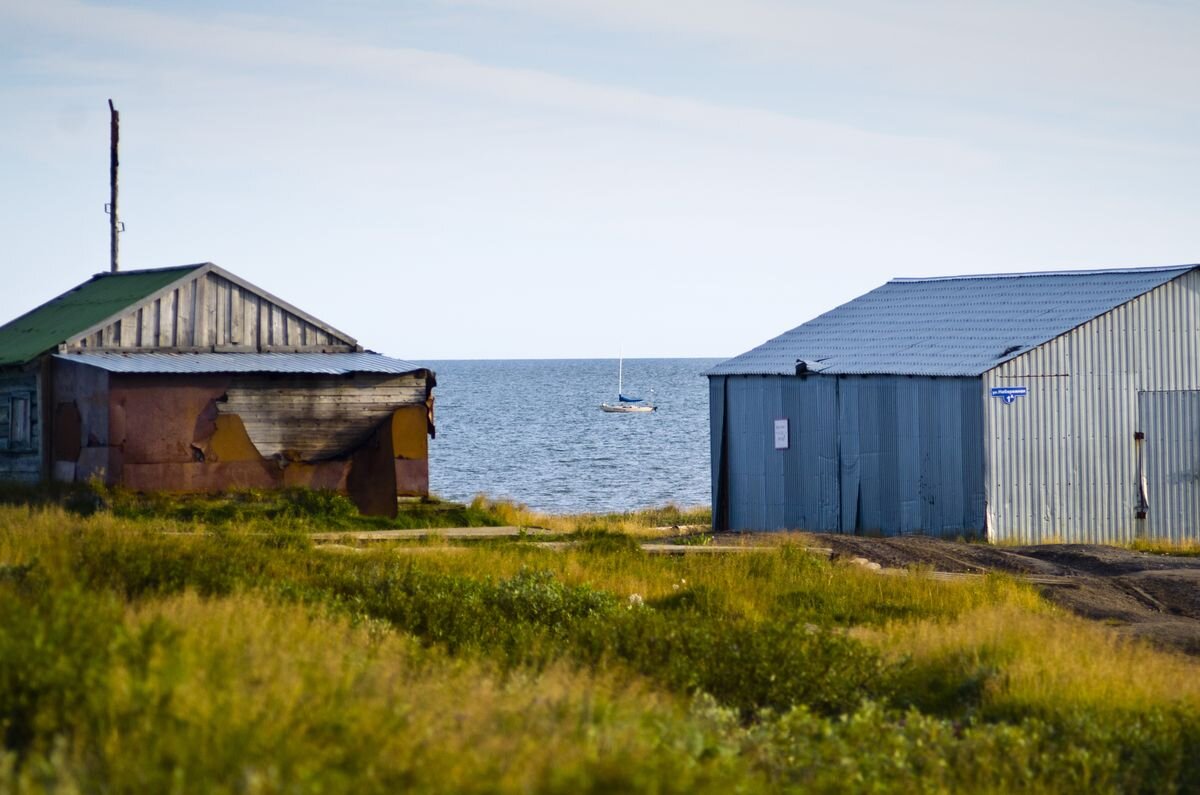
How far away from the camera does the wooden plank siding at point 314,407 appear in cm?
2242

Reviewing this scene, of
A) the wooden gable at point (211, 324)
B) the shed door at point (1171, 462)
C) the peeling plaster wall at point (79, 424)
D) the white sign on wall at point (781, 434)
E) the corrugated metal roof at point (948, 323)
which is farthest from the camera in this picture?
the white sign on wall at point (781, 434)

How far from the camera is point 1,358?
24109 mm

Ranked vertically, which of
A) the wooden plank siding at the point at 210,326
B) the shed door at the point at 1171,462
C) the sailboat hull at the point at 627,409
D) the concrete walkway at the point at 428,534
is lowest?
the concrete walkway at the point at 428,534

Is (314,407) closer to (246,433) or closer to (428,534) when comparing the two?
(246,433)

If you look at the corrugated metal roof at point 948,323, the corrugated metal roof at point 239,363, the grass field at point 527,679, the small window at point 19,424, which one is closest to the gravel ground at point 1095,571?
the grass field at point 527,679

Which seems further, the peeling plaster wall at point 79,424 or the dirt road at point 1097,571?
the peeling plaster wall at point 79,424

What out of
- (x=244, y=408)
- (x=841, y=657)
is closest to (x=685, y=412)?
(x=244, y=408)

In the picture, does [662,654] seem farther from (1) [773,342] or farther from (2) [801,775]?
(1) [773,342]

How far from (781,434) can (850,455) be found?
165cm

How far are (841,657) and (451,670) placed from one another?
3518 mm

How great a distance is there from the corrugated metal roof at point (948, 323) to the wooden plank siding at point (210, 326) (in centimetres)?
837

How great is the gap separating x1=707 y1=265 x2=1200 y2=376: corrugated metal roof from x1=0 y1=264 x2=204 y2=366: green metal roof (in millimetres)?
11359

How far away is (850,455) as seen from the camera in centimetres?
2508

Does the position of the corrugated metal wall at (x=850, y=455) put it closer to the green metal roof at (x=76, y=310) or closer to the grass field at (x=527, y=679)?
the grass field at (x=527, y=679)
